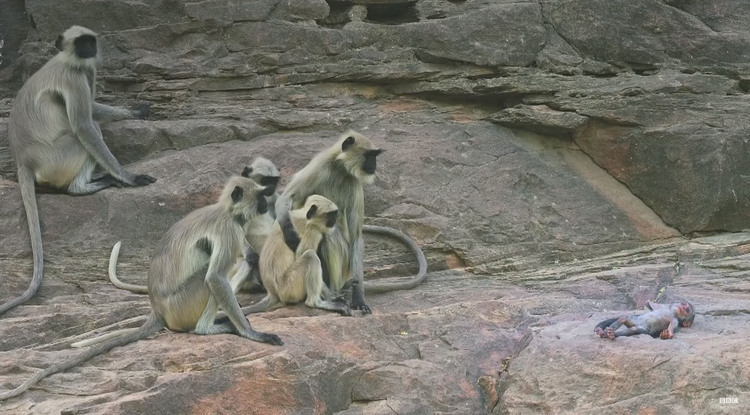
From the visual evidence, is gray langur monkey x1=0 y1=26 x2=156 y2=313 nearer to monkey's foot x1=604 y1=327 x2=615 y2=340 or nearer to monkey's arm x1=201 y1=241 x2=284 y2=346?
monkey's arm x1=201 y1=241 x2=284 y2=346

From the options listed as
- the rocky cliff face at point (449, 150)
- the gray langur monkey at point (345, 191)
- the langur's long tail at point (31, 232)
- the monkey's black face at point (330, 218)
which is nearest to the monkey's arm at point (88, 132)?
the rocky cliff face at point (449, 150)

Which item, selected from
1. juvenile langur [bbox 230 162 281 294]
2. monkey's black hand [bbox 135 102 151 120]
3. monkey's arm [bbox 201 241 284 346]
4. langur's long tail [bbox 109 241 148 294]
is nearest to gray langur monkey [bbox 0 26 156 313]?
monkey's black hand [bbox 135 102 151 120]

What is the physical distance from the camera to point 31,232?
730 cm

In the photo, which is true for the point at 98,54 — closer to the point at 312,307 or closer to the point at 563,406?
the point at 312,307

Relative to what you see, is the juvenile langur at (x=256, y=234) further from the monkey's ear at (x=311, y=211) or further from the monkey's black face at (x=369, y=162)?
the monkey's black face at (x=369, y=162)

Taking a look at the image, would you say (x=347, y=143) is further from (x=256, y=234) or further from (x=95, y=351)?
(x=95, y=351)

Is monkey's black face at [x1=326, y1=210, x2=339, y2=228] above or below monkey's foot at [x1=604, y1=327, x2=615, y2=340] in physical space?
above

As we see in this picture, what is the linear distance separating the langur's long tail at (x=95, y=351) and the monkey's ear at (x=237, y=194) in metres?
0.79

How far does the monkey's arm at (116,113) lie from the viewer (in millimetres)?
8359

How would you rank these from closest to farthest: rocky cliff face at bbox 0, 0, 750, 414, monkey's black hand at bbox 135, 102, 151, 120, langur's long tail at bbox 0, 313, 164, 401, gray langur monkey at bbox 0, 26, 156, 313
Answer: langur's long tail at bbox 0, 313, 164, 401
rocky cliff face at bbox 0, 0, 750, 414
gray langur monkey at bbox 0, 26, 156, 313
monkey's black hand at bbox 135, 102, 151, 120

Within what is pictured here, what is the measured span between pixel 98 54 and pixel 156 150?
871 mm

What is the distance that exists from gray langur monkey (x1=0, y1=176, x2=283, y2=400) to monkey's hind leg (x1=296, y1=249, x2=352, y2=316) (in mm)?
645

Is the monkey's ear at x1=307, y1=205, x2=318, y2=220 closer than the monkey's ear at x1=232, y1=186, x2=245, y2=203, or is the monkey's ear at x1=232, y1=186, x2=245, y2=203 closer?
the monkey's ear at x1=232, y1=186, x2=245, y2=203

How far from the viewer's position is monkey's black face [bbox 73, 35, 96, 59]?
8031 millimetres
